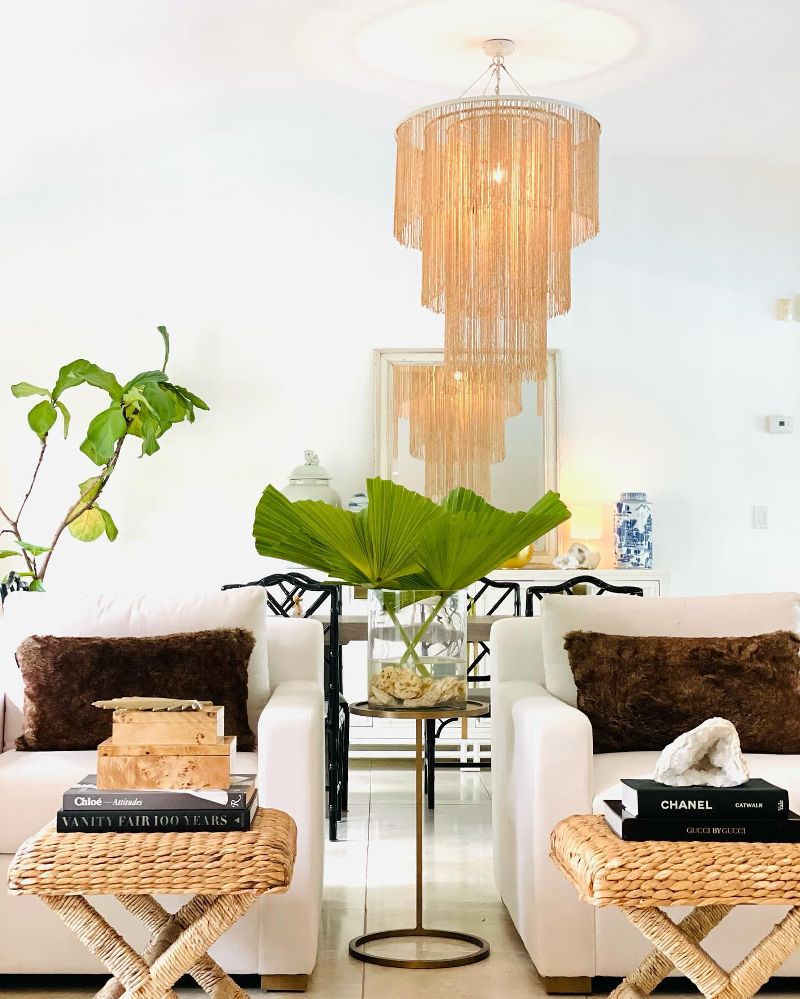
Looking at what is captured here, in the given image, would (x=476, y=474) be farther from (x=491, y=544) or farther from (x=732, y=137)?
(x=491, y=544)

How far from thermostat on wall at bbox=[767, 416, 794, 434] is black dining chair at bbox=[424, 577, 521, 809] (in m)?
1.61

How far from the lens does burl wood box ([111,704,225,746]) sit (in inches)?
84.8

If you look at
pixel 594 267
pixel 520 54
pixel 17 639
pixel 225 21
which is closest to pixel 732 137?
pixel 594 267

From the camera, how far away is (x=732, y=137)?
19.0 ft

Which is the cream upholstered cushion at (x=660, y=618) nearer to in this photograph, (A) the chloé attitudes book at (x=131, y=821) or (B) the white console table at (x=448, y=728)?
(A) the chloé attitudes book at (x=131, y=821)

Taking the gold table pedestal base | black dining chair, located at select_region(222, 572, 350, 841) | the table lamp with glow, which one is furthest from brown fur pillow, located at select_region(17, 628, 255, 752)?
the table lamp with glow

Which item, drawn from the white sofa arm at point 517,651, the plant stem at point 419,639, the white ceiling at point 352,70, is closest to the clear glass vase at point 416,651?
the plant stem at point 419,639

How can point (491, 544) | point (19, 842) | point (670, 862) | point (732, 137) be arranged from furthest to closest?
Result: point (732, 137) → point (491, 544) → point (19, 842) → point (670, 862)

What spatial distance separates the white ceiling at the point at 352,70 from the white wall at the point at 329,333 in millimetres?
248

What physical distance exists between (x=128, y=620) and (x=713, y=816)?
5.94 feet

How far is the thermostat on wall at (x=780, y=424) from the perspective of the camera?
6.29 metres

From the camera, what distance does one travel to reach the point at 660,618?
11.1 feet

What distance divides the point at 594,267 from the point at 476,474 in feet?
4.16

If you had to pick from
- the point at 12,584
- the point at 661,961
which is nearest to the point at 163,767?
the point at 661,961
